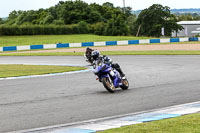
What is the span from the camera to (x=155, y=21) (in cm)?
9712

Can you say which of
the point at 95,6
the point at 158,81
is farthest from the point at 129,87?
the point at 95,6

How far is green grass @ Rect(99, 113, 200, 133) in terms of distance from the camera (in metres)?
6.09

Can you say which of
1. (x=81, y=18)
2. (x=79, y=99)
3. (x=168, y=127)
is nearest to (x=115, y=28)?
(x=81, y=18)

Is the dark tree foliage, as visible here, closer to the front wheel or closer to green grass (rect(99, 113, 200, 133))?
the front wheel

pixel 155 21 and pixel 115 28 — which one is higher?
pixel 155 21

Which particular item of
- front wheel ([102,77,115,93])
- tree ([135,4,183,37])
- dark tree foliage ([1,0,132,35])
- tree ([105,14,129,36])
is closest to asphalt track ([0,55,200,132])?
front wheel ([102,77,115,93])

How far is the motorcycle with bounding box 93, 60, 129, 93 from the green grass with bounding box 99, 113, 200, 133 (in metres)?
4.48

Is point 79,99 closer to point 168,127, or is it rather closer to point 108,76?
point 108,76

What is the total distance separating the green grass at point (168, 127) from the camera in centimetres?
609

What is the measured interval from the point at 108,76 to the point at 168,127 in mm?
5247

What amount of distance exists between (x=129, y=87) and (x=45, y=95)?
8.78 ft

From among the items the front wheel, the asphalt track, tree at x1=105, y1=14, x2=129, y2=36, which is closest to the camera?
the asphalt track

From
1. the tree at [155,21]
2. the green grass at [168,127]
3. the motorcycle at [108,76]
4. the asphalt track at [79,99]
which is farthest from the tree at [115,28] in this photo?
the green grass at [168,127]

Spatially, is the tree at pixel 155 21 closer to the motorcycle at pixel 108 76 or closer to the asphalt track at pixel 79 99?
the asphalt track at pixel 79 99
